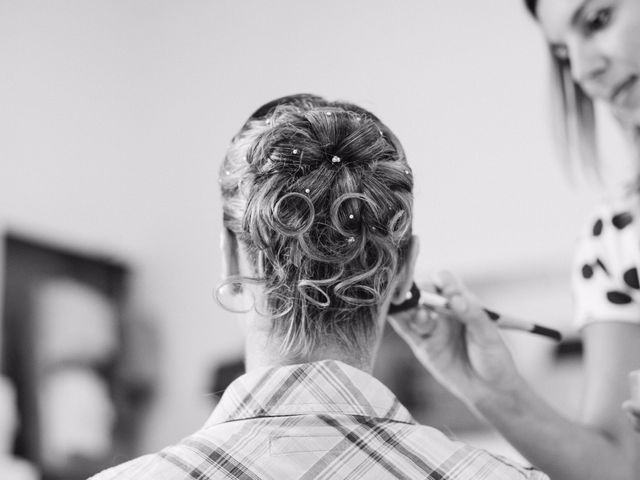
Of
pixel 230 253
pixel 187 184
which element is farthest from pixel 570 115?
pixel 187 184

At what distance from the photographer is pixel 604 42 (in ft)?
4.56

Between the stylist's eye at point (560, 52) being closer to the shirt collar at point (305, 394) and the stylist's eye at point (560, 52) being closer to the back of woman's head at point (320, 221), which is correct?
the back of woman's head at point (320, 221)

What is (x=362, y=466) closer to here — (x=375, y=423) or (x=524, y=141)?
(x=375, y=423)

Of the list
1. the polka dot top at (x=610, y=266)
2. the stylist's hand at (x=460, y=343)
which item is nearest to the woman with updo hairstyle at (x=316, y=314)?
the stylist's hand at (x=460, y=343)

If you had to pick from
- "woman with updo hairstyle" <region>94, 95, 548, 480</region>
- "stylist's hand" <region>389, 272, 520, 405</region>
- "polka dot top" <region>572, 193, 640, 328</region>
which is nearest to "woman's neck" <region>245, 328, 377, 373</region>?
"woman with updo hairstyle" <region>94, 95, 548, 480</region>

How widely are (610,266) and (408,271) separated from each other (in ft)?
1.78

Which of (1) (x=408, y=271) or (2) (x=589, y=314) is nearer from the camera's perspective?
(1) (x=408, y=271)

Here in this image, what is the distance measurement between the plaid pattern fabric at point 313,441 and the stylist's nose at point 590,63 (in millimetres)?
720

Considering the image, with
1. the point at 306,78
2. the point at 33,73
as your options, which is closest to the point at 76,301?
the point at 33,73

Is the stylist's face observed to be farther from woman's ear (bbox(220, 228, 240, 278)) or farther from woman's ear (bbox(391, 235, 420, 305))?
woman's ear (bbox(220, 228, 240, 278))

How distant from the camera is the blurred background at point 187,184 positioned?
2205 mm

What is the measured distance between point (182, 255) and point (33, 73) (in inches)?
26.2

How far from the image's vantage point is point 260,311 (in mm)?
863

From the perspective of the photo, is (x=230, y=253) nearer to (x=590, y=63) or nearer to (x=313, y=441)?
(x=313, y=441)
